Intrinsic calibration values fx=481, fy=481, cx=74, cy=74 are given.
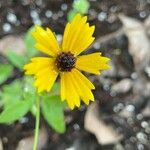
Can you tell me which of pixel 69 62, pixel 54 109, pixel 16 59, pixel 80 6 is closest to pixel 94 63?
pixel 69 62

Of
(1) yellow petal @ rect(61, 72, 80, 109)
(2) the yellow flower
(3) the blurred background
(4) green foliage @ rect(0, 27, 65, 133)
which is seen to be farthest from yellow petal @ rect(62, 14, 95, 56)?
(3) the blurred background

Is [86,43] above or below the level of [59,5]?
below

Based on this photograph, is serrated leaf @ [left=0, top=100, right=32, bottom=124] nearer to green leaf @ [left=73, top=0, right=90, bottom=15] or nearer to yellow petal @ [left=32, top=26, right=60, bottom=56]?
yellow petal @ [left=32, top=26, right=60, bottom=56]

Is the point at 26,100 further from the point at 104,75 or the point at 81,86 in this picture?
the point at 104,75

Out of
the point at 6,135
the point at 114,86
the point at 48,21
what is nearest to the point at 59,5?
the point at 48,21

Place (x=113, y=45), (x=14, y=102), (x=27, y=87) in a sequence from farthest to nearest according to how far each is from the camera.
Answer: (x=113, y=45) → (x=27, y=87) → (x=14, y=102)

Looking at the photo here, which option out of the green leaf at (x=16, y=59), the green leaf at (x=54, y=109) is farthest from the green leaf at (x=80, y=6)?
the green leaf at (x=54, y=109)

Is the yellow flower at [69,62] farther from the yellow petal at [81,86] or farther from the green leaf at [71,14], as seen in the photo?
the green leaf at [71,14]

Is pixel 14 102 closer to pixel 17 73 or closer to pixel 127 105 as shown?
pixel 17 73
